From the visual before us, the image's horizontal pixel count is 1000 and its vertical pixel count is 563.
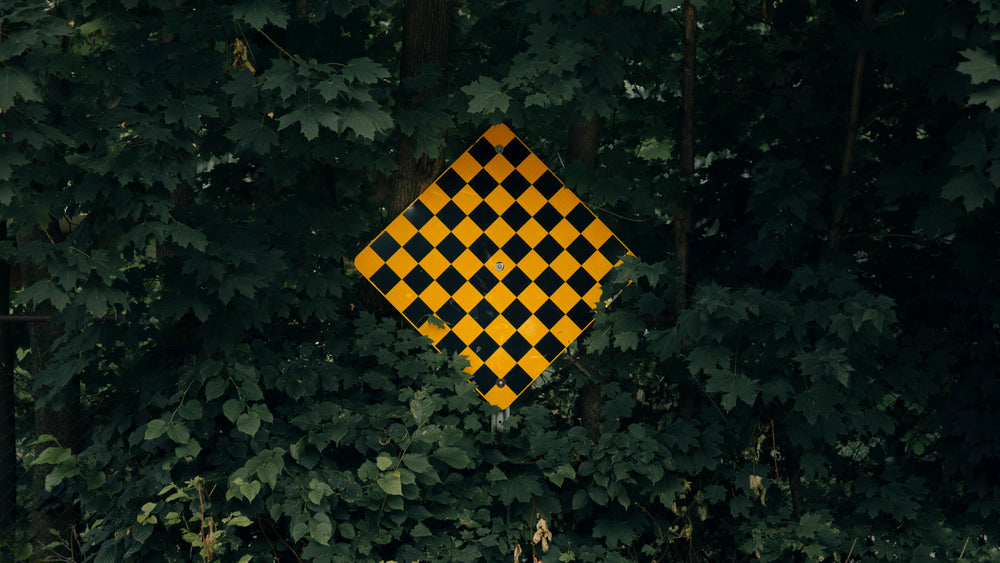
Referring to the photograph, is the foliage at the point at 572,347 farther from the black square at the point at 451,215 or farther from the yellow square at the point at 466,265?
the yellow square at the point at 466,265

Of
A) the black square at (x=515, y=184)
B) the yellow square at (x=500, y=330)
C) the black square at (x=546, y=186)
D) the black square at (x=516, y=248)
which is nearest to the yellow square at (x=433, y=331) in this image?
the yellow square at (x=500, y=330)

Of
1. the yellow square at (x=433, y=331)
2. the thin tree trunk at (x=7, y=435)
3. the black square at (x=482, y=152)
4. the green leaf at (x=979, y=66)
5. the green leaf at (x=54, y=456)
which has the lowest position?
the thin tree trunk at (x=7, y=435)

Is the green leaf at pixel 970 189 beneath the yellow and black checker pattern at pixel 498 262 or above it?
above

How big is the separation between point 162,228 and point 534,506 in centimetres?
242

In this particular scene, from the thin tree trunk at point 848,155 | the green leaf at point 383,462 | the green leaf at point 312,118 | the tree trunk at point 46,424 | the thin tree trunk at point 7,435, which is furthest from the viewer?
the thin tree trunk at point 7,435

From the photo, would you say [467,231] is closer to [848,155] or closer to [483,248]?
[483,248]

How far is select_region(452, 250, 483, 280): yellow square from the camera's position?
15.9 ft

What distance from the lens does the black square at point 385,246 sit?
481cm

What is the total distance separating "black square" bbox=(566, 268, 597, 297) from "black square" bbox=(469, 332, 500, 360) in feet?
1.89

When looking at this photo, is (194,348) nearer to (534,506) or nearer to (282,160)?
(282,160)

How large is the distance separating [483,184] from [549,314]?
859 mm

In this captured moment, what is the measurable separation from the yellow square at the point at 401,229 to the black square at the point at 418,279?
189 mm

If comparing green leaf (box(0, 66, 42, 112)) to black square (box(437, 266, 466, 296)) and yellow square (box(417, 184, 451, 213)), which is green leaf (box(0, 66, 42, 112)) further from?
black square (box(437, 266, 466, 296))

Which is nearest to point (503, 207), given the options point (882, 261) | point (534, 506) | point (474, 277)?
point (474, 277)
